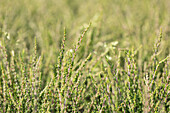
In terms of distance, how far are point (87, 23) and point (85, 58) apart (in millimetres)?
464

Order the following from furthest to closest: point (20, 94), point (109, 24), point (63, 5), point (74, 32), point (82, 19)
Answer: point (63, 5)
point (82, 19)
point (109, 24)
point (74, 32)
point (20, 94)

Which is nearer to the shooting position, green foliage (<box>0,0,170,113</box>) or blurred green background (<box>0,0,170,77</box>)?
green foliage (<box>0,0,170,113</box>)

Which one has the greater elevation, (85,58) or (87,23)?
(87,23)

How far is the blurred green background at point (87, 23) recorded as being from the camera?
1.25 m

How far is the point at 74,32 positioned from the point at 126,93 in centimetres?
85

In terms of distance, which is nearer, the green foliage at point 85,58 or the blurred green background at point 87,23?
the green foliage at point 85,58

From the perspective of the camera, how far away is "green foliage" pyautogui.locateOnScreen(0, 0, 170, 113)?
750 mm

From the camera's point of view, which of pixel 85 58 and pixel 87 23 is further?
pixel 87 23

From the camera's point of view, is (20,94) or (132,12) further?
(132,12)

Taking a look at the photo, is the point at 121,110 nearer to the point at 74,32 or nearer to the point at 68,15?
the point at 74,32

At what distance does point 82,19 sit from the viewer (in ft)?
5.83

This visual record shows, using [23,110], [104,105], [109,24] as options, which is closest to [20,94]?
[23,110]

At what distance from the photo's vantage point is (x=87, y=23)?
59.9 inches

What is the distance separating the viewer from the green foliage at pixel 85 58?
2.46 ft
